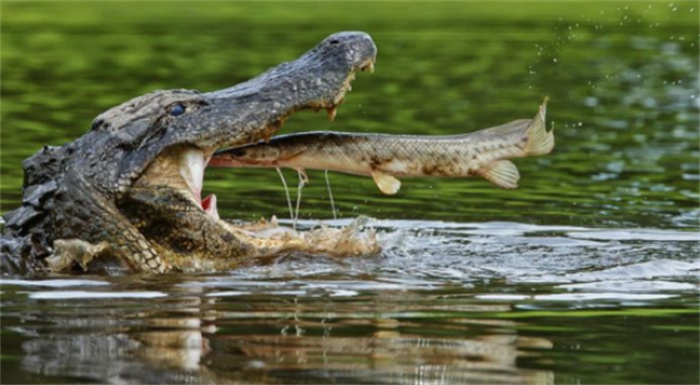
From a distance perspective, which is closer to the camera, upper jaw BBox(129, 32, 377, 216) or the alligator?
the alligator

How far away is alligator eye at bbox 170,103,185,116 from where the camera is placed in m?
10.0

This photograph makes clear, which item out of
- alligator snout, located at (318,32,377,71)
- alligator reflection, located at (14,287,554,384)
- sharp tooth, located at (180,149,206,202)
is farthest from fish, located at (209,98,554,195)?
alligator reflection, located at (14,287,554,384)

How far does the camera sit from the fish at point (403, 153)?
10367 millimetres

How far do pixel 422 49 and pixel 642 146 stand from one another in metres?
11.3

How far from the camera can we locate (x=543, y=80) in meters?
24.0

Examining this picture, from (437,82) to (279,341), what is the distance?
15.8 metres

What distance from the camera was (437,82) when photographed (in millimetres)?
23547

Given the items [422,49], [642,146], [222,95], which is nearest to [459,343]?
[222,95]

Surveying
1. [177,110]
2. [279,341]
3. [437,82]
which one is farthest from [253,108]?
[437,82]

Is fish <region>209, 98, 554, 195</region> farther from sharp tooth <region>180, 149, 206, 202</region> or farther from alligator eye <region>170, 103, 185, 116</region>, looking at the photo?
alligator eye <region>170, 103, 185, 116</region>

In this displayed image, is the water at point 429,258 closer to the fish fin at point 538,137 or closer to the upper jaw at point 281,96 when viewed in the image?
the fish fin at point 538,137

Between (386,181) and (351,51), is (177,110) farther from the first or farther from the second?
(386,181)

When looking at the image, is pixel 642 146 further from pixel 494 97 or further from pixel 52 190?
pixel 52 190

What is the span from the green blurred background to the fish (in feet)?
6.90
